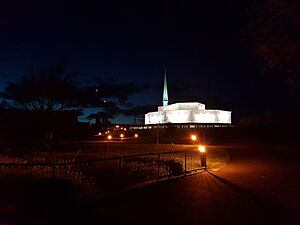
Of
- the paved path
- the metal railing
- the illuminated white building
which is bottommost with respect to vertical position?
the paved path

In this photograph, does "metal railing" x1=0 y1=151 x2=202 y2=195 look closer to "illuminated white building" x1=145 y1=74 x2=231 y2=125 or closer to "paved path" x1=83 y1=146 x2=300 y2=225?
"paved path" x1=83 y1=146 x2=300 y2=225

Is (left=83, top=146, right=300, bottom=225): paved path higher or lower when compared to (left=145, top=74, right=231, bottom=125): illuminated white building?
lower

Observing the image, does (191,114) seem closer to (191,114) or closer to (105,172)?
(191,114)

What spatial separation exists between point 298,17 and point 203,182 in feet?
22.5

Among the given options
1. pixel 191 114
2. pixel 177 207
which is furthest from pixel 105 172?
pixel 191 114

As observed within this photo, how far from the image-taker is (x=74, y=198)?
26.5 feet

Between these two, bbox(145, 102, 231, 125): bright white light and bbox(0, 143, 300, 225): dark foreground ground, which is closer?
bbox(0, 143, 300, 225): dark foreground ground

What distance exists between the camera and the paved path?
6.92 metres

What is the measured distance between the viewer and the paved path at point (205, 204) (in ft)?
22.7

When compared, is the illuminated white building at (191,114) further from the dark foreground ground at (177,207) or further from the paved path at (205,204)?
the dark foreground ground at (177,207)

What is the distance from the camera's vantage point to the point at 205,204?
27.5 feet

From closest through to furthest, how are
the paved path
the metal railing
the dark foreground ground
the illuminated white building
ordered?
the dark foreground ground < the paved path < the metal railing < the illuminated white building

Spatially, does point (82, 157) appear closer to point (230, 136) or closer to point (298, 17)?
point (298, 17)

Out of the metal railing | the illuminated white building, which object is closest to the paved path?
the metal railing
